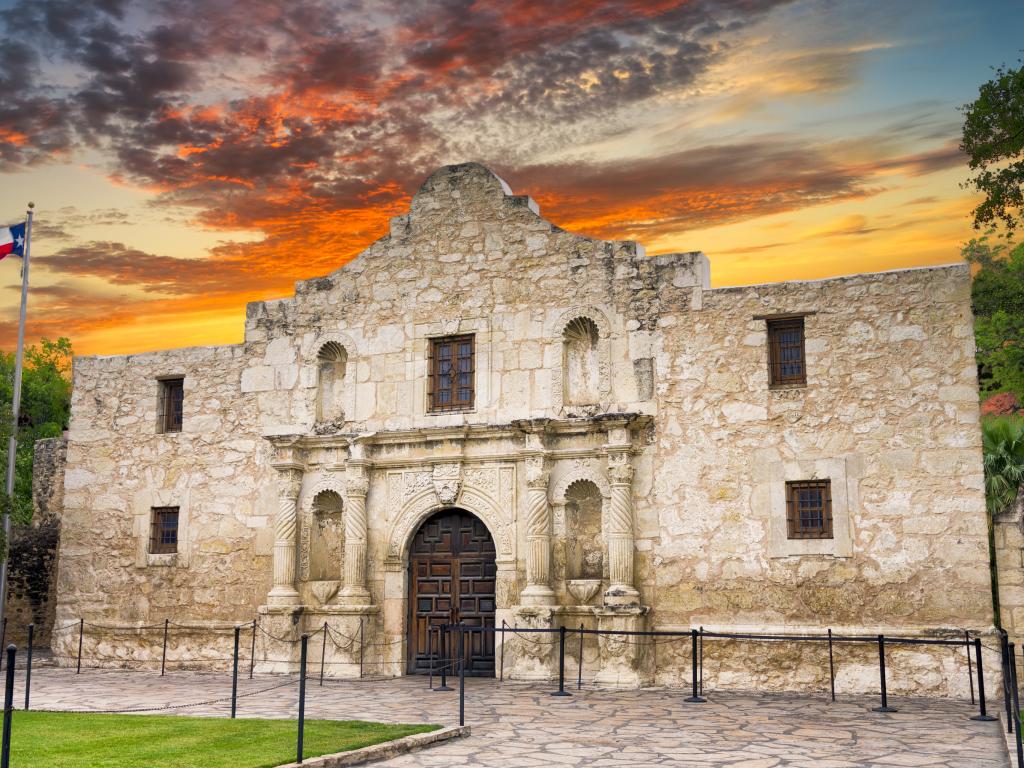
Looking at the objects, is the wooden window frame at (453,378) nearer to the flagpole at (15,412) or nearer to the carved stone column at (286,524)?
the carved stone column at (286,524)

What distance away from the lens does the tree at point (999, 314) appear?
22.2 meters

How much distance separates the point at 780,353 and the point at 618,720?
6380mm

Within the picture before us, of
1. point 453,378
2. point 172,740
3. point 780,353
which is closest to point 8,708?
point 172,740

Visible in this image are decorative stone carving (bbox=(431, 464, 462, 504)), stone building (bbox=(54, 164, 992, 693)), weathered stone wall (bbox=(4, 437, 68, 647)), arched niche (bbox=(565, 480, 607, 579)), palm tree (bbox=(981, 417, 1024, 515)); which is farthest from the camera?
weathered stone wall (bbox=(4, 437, 68, 647))

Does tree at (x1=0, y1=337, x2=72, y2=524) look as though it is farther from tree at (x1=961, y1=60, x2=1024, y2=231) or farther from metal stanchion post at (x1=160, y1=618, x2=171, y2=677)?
tree at (x1=961, y1=60, x2=1024, y2=231)

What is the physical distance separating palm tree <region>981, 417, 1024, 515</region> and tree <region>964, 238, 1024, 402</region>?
347cm

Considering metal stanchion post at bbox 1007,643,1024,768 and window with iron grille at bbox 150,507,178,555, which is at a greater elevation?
window with iron grille at bbox 150,507,178,555

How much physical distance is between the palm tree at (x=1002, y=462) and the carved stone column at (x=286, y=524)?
1131cm

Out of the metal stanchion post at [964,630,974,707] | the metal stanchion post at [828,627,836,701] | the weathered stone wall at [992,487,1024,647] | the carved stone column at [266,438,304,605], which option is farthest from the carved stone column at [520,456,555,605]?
the weathered stone wall at [992,487,1024,647]

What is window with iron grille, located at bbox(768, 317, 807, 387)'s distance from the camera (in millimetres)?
15766

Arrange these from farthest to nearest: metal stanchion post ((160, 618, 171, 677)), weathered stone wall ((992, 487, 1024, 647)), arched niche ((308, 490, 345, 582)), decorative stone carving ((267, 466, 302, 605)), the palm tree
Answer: metal stanchion post ((160, 618, 171, 677)) < arched niche ((308, 490, 345, 582)) < the palm tree < decorative stone carving ((267, 466, 302, 605)) < weathered stone wall ((992, 487, 1024, 647))

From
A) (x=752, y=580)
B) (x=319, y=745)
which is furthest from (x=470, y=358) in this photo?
(x=319, y=745)

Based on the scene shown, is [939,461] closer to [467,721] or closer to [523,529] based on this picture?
[523,529]

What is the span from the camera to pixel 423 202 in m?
18.5
